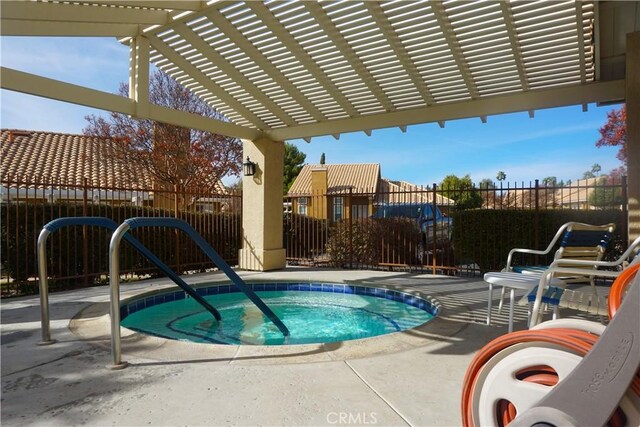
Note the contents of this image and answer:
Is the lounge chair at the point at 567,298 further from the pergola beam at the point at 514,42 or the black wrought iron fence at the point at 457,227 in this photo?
the black wrought iron fence at the point at 457,227

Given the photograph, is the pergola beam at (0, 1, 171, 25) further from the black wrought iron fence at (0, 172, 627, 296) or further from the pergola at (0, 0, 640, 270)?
the black wrought iron fence at (0, 172, 627, 296)

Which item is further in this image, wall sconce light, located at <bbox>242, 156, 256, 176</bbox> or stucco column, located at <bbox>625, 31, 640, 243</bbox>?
wall sconce light, located at <bbox>242, 156, 256, 176</bbox>

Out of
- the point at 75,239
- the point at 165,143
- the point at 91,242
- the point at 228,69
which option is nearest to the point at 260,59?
the point at 228,69

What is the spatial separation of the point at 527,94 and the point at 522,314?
3.85 m

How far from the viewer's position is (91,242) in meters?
8.09

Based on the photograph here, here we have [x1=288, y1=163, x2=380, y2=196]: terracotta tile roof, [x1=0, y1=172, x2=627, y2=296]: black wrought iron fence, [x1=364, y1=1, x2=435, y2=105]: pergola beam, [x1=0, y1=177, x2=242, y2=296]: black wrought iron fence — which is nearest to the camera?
[x1=364, y1=1, x2=435, y2=105]: pergola beam

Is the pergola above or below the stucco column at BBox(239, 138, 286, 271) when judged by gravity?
above

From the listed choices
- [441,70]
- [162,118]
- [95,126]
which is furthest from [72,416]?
[95,126]

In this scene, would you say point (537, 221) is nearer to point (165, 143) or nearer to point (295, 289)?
point (295, 289)

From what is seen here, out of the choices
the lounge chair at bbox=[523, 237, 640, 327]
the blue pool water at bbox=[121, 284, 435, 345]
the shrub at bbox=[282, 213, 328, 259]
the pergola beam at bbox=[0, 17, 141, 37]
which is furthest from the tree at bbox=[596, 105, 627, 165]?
the pergola beam at bbox=[0, 17, 141, 37]

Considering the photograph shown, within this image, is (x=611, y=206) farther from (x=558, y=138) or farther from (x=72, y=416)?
(x=558, y=138)

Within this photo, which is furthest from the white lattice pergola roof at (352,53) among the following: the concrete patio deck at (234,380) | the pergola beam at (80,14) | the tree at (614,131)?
the tree at (614,131)

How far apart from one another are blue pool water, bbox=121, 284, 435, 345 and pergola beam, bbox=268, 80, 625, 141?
3316 mm

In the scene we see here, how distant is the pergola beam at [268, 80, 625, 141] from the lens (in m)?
6.48
